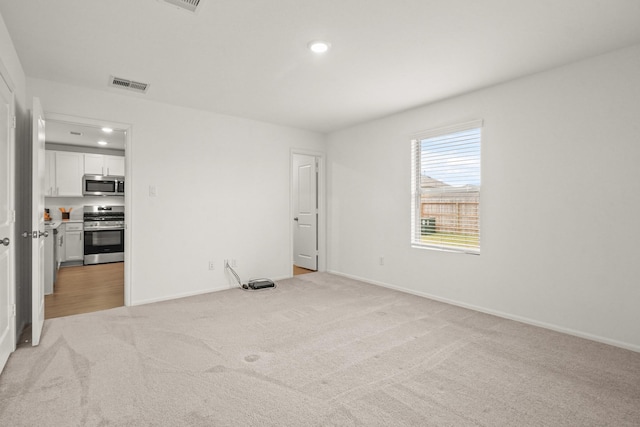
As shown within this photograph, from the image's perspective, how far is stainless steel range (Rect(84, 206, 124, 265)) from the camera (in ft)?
22.4

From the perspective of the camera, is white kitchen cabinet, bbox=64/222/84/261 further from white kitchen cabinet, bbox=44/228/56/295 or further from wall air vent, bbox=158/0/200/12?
wall air vent, bbox=158/0/200/12

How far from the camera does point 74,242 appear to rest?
22.2ft

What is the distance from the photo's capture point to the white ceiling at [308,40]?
2238 millimetres

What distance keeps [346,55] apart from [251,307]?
9.39ft

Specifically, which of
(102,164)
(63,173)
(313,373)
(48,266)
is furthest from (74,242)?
(313,373)

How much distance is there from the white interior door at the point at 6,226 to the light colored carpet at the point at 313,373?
218mm

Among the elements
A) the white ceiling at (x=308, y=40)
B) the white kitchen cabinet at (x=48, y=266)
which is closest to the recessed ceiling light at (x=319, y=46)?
the white ceiling at (x=308, y=40)

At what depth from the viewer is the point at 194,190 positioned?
444cm

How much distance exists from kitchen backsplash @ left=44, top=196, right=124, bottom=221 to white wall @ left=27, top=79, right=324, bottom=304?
13.2ft

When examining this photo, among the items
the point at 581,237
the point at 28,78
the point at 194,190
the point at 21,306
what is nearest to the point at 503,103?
the point at 581,237

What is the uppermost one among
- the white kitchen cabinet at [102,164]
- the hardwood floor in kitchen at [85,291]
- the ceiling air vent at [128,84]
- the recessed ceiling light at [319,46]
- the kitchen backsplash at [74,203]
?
Result: the recessed ceiling light at [319,46]

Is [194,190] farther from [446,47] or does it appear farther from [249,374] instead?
[446,47]

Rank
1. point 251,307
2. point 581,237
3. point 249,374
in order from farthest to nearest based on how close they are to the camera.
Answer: point 251,307, point 581,237, point 249,374

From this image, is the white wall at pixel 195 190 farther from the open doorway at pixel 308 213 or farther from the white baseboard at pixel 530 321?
the white baseboard at pixel 530 321
